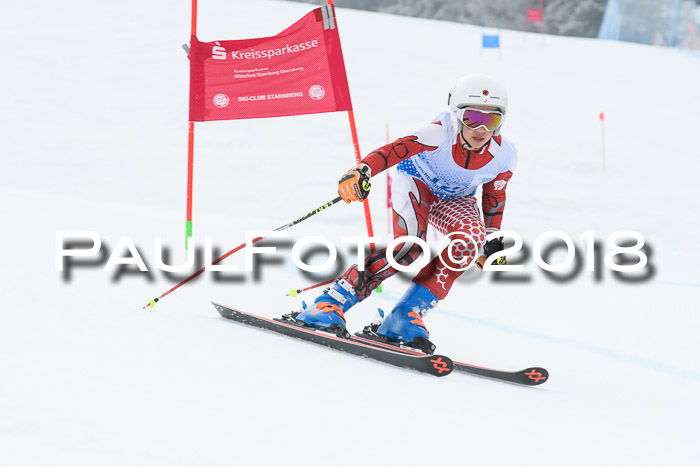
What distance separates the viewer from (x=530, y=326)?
4.71m

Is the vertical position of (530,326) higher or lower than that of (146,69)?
lower

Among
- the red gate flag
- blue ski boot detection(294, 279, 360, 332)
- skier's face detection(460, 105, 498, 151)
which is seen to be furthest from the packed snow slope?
the red gate flag

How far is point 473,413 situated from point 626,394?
108 centimetres

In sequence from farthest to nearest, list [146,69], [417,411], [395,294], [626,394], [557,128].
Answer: [146,69] < [557,128] < [395,294] < [626,394] < [417,411]

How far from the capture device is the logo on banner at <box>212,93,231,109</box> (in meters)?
4.68

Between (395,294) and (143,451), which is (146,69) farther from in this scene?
Answer: (143,451)

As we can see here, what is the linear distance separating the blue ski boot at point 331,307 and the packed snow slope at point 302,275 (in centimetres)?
18

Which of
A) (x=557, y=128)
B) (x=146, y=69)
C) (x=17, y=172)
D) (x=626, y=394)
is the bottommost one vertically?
(x=626, y=394)

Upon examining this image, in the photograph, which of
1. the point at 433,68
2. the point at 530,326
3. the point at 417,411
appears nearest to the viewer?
the point at 417,411

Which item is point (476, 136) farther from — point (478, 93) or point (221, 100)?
point (221, 100)

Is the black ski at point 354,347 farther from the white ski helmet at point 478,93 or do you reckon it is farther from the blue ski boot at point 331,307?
the white ski helmet at point 478,93

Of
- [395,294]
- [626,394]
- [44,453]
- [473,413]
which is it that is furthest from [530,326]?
[44,453]

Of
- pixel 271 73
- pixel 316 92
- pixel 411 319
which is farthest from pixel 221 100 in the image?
pixel 411 319

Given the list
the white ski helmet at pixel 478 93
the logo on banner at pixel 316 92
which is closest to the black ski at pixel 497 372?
the white ski helmet at pixel 478 93
